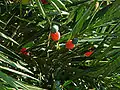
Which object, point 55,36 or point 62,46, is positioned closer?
point 55,36

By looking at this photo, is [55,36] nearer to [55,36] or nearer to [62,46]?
[55,36]

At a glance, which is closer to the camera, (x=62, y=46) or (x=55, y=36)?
(x=55, y=36)

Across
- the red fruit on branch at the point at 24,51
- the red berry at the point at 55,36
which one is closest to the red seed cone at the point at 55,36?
the red berry at the point at 55,36

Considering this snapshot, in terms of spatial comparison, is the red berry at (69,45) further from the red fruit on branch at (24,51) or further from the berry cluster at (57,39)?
the red fruit on branch at (24,51)

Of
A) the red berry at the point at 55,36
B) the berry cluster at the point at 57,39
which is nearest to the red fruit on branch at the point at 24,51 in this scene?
the berry cluster at the point at 57,39

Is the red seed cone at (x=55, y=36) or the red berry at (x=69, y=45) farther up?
the red seed cone at (x=55, y=36)

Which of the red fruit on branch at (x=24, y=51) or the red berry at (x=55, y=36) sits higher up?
the red berry at (x=55, y=36)

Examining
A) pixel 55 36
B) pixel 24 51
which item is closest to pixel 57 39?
pixel 55 36

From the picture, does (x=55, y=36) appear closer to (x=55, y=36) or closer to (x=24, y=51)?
(x=55, y=36)

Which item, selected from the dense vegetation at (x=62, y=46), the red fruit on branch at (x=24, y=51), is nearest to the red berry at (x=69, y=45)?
the dense vegetation at (x=62, y=46)

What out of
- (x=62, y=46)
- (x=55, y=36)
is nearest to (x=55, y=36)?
(x=55, y=36)
